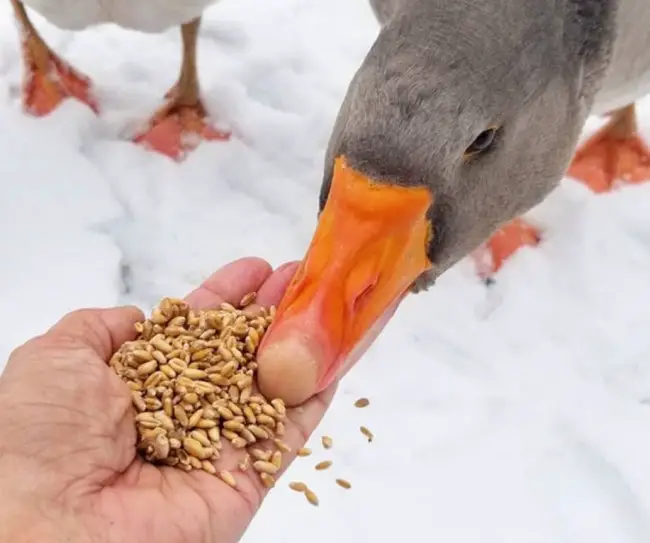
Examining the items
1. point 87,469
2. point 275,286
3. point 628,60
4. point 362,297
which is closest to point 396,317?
point 275,286

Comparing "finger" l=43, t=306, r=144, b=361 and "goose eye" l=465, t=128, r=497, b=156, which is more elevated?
"goose eye" l=465, t=128, r=497, b=156

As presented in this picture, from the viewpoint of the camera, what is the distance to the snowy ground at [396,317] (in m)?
2.34

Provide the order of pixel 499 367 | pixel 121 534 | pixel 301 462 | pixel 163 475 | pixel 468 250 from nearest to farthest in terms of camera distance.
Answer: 1. pixel 121 534
2. pixel 163 475
3. pixel 468 250
4. pixel 301 462
5. pixel 499 367

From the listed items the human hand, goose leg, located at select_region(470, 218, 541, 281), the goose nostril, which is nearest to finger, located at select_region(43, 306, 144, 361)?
the human hand

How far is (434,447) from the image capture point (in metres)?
2.43

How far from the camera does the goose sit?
5.06ft

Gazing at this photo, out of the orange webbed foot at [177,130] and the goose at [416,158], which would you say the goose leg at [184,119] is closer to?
the orange webbed foot at [177,130]

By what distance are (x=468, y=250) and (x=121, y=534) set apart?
89cm

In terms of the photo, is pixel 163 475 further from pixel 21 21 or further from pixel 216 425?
pixel 21 21

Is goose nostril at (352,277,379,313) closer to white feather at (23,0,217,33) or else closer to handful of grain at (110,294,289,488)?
handful of grain at (110,294,289,488)

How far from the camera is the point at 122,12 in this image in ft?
9.34

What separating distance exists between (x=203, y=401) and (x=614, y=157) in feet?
6.33

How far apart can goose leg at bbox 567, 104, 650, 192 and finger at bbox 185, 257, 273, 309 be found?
1.47 m

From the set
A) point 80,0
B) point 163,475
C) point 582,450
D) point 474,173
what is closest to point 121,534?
point 163,475
